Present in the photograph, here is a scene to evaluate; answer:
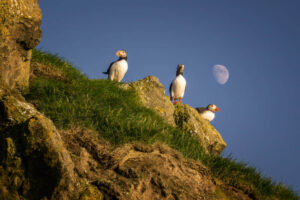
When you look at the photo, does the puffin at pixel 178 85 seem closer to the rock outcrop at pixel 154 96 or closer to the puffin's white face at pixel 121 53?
the puffin's white face at pixel 121 53

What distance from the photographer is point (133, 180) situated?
3.80 meters

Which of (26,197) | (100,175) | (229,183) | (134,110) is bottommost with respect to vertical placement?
(26,197)

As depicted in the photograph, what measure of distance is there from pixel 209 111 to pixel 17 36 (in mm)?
14141

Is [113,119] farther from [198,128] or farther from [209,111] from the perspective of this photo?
[209,111]

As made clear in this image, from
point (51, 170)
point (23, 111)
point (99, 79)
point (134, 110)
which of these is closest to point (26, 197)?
point (51, 170)

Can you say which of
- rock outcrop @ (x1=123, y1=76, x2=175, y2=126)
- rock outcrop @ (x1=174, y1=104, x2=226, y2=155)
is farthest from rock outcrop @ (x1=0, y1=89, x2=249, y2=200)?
rock outcrop @ (x1=123, y1=76, x2=175, y2=126)

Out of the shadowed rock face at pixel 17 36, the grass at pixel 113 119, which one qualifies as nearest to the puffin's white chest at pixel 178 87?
the grass at pixel 113 119

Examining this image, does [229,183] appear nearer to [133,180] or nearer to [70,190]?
[133,180]

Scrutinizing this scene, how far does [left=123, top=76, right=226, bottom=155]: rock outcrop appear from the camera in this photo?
26.0ft

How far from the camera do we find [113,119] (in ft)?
16.2

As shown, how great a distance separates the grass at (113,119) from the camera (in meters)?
4.70

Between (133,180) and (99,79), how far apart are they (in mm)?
4382

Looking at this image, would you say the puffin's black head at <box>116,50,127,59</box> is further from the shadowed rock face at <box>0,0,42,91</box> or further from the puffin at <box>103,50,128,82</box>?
the shadowed rock face at <box>0,0,42,91</box>

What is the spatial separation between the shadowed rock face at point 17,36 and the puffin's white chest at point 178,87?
9.77 m
